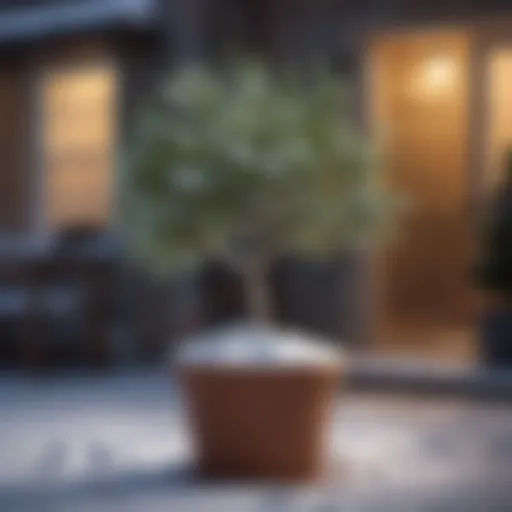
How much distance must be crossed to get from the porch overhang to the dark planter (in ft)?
11.9

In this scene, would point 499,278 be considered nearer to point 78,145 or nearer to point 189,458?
point 189,458

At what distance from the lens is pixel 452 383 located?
10.2 m

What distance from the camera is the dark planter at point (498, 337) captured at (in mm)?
10438

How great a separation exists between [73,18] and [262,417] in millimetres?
5781

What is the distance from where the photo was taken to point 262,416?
719 centimetres

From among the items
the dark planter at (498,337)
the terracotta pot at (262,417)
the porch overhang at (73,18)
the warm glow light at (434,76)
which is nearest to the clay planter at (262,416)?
the terracotta pot at (262,417)

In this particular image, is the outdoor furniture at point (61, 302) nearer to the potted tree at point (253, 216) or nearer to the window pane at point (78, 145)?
the window pane at point (78, 145)

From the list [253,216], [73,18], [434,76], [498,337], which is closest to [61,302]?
[73,18]

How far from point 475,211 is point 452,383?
174cm

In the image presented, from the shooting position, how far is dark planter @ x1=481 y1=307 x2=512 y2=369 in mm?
10438

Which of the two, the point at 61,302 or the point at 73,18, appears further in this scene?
the point at 61,302

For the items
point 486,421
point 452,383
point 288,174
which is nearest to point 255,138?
point 288,174

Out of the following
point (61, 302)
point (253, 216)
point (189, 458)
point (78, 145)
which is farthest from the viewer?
point (78, 145)

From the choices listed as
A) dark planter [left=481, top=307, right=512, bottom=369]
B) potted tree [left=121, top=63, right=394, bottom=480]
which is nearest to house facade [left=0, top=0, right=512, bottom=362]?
dark planter [left=481, top=307, right=512, bottom=369]
